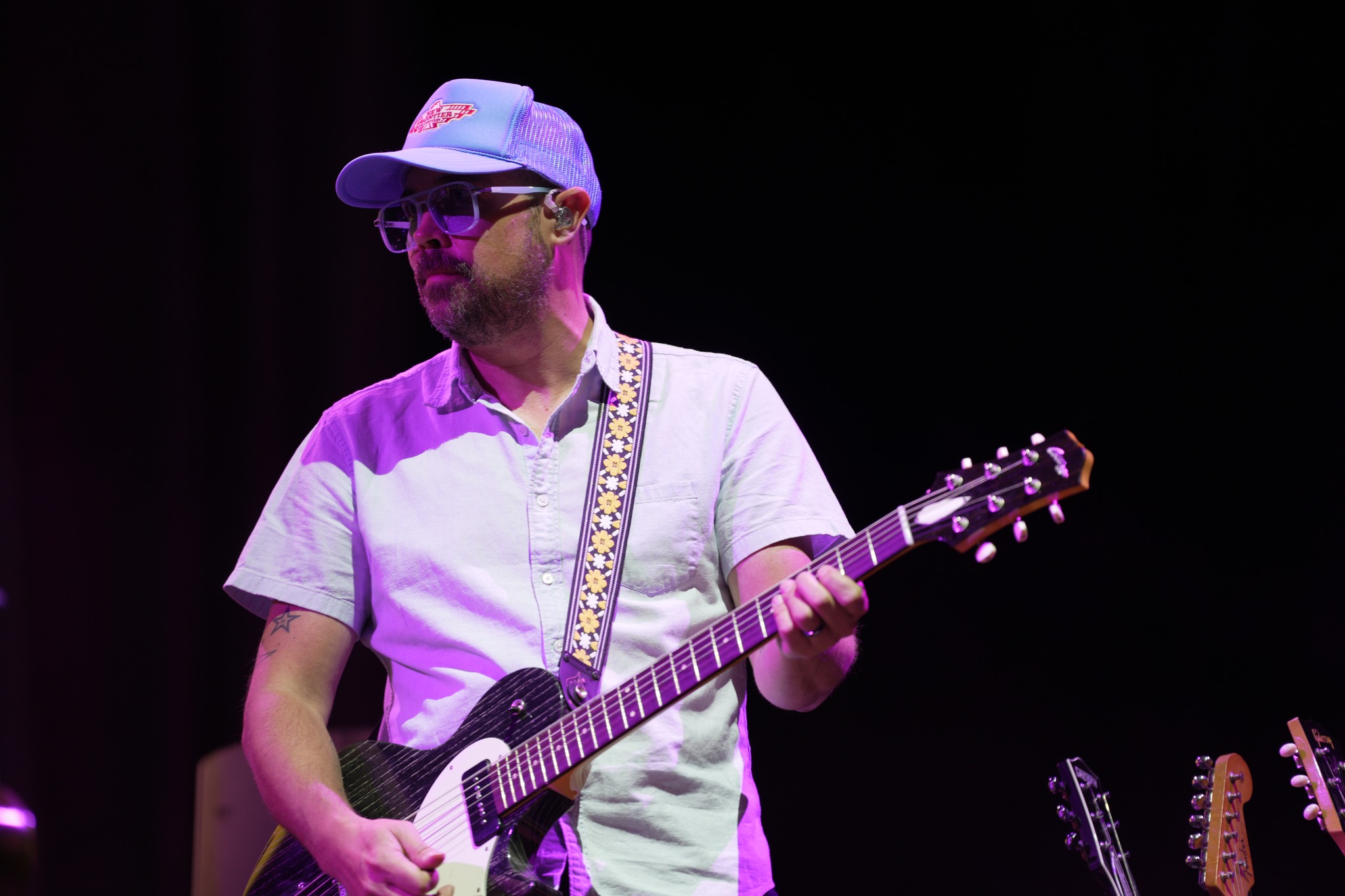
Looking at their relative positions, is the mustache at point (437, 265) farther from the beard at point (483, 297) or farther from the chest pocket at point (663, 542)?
the chest pocket at point (663, 542)

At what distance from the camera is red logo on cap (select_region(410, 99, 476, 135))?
102 inches

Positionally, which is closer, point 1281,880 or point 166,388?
point 1281,880

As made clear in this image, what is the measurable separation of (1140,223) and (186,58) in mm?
3067

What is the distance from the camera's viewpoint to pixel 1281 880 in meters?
3.30

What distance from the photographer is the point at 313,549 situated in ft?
8.05

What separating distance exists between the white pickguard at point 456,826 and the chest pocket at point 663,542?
45cm

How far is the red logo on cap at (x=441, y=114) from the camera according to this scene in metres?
2.58

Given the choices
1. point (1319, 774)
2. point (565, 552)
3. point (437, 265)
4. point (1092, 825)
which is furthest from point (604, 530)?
point (1319, 774)

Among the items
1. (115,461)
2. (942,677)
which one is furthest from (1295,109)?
(115,461)

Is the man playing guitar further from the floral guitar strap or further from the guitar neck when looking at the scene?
the guitar neck

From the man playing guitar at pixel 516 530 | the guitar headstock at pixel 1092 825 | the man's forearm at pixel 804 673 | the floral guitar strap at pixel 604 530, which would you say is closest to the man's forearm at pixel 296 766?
the man playing guitar at pixel 516 530

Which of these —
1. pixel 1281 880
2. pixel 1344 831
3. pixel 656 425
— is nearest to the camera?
pixel 656 425

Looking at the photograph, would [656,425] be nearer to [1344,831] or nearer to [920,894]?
[920,894]

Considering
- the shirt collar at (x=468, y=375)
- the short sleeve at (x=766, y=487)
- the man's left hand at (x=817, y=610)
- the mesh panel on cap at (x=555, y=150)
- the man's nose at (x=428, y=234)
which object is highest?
the mesh panel on cap at (x=555, y=150)
